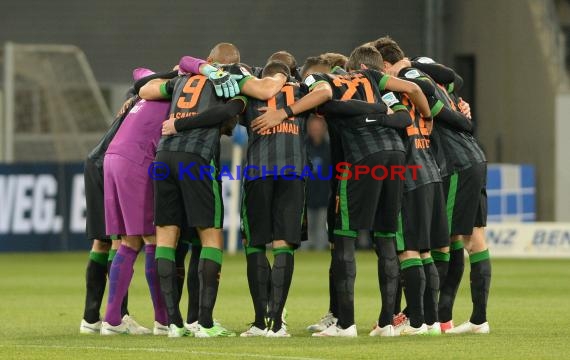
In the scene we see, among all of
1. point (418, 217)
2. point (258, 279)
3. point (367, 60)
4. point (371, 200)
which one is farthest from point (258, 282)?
point (367, 60)

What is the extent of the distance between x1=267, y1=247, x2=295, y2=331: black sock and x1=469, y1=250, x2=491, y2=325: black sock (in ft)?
4.56

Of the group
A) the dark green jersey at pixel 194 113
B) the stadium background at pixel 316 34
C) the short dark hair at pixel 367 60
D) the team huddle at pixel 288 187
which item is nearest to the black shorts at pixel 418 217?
the team huddle at pixel 288 187

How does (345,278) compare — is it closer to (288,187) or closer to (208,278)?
(288,187)

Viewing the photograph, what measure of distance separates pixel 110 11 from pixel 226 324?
1920 cm

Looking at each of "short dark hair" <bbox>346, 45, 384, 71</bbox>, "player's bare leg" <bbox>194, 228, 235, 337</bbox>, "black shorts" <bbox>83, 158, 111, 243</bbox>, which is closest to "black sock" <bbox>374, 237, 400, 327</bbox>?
"player's bare leg" <bbox>194, 228, 235, 337</bbox>

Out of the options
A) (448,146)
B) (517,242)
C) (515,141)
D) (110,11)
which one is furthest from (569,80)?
(448,146)

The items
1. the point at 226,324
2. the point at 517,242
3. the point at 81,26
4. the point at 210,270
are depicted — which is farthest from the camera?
the point at 81,26

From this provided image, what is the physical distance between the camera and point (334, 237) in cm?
936

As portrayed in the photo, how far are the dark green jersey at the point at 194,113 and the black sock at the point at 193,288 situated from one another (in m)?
0.83

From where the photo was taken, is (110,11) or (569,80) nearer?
(569,80)

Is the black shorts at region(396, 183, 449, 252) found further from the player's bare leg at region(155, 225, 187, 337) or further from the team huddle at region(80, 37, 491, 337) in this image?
the player's bare leg at region(155, 225, 187, 337)

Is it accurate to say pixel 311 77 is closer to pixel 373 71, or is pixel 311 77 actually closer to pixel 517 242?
pixel 373 71

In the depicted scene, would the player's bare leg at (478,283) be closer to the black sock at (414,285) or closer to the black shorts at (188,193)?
the black sock at (414,285)

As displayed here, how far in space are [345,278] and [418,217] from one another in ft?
2.20
